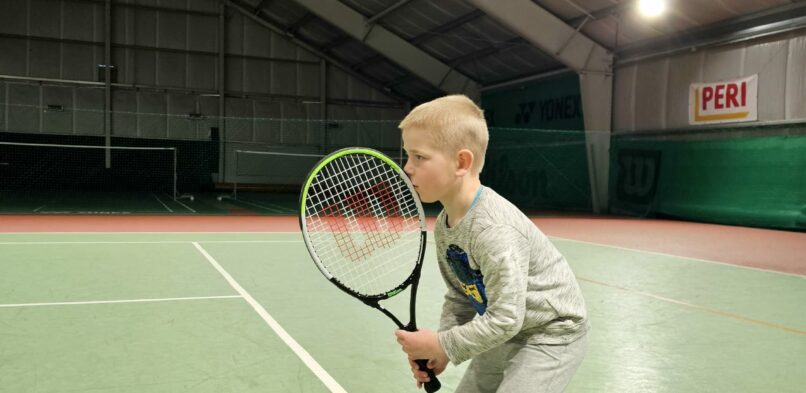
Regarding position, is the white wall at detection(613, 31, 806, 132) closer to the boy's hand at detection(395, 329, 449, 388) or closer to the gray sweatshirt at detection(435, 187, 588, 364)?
the gray sweatshirt at detection(435, 187, 588, 364)

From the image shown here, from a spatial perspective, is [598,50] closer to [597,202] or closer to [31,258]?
[597,202]

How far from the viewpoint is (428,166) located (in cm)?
168

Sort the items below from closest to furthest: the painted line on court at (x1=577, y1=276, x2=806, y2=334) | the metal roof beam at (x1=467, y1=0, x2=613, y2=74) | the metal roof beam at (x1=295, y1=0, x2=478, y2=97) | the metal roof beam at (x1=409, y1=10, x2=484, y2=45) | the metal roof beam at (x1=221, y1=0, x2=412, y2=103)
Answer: the painted line on court at (x1=577, y1=276, x2=806, y2=334)
the metal roof beam at (x1=467, y1=0, x2=613, y2=74)
the metal roof beam at (x1=409, y1=10, x2=484, y2=45)
the metal roof beam at (x1=295, y1=0, x2=478, y2=97)
the metal roof beam at (x1=221, y1=0, x2=412, y2=103)

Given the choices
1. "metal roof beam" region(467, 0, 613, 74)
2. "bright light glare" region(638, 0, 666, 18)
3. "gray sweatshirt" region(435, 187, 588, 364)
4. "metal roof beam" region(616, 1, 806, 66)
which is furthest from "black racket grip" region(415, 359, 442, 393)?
"metal roof beam" region(467, 0, 613, 74)

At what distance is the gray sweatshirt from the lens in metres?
1.55

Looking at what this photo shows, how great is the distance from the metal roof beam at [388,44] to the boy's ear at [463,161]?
19067 millimetres

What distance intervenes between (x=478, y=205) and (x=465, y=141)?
0.17 meters

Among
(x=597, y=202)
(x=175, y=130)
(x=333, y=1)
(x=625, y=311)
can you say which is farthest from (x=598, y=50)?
(x=175, y=130)

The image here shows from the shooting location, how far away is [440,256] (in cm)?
189

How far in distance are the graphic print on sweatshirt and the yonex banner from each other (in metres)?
13.0

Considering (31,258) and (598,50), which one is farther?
(598,50)

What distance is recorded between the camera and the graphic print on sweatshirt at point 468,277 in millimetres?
1698

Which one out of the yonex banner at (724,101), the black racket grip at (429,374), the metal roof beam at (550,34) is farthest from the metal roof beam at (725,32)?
the black racket grip at (429,374)

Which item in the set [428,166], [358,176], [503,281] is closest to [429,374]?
[503,281]
